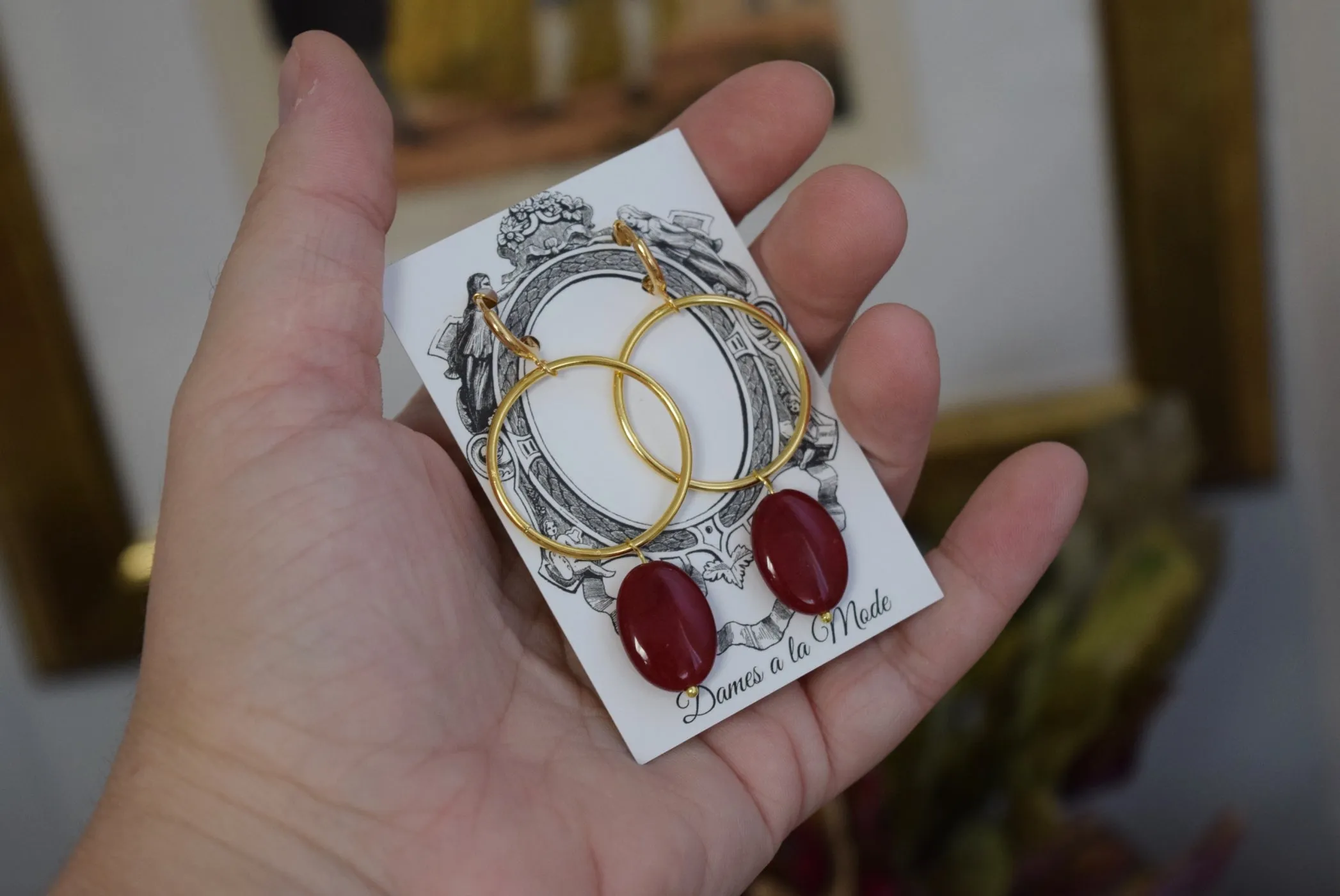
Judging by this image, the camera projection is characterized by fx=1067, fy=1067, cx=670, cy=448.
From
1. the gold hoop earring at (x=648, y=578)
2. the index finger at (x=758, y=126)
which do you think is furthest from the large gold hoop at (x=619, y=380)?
the index finger at (x=758, y=126)

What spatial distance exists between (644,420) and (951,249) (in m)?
0.55

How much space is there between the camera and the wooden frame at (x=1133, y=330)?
115 centimetres

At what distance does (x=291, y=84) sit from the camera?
0.73 m

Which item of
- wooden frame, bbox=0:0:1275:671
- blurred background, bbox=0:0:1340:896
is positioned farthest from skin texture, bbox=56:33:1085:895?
wooden frame, bbox=0:0:1275:671

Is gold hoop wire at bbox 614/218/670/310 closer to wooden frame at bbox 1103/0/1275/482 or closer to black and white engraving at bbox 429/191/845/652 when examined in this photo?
black and white engraving at bbox 429/191/845/652

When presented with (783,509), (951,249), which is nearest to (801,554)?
(783,509)

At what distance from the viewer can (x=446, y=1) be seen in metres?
1.12

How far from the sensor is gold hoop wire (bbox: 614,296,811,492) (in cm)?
81

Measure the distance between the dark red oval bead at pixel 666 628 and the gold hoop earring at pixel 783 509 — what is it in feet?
0.21

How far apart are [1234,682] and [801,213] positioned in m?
0.99

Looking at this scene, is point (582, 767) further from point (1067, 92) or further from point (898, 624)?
point (1067, 92)

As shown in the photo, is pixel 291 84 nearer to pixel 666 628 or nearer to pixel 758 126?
pixel 758 126

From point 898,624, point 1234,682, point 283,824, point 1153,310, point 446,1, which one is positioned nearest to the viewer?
point 283,824

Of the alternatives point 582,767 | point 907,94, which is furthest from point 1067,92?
point 582,767
